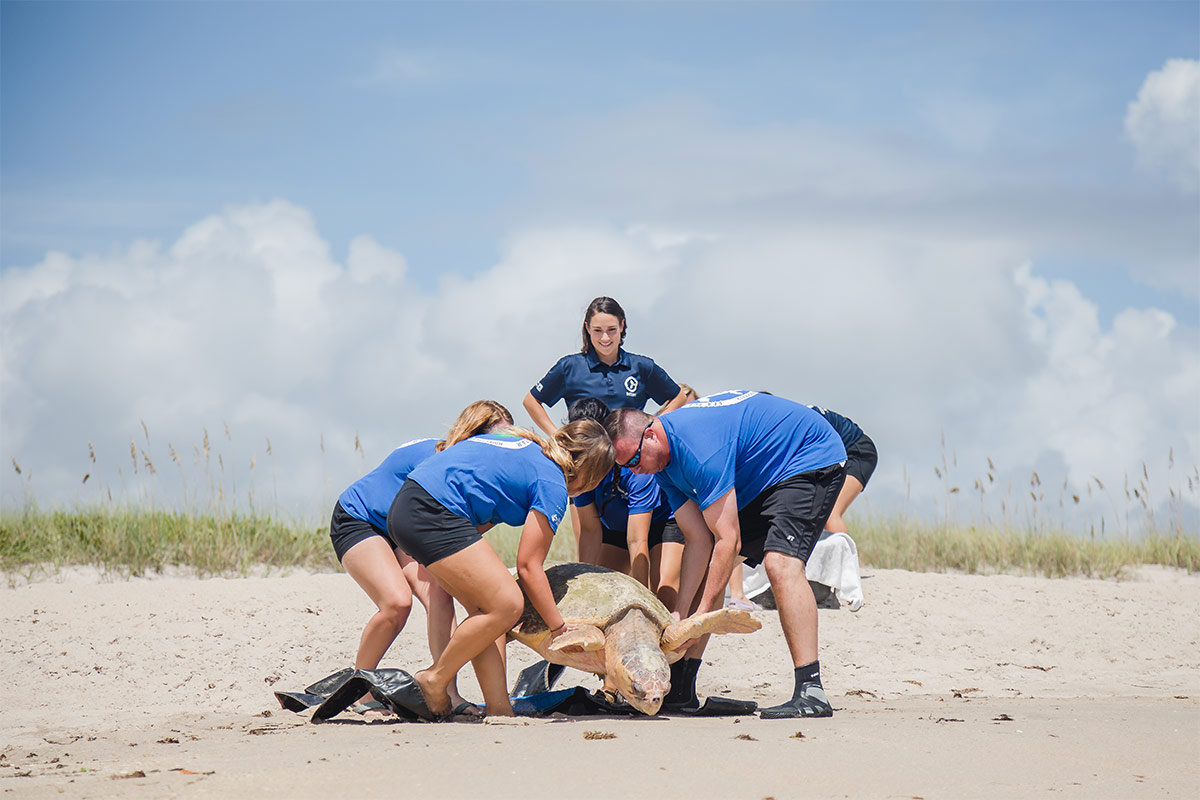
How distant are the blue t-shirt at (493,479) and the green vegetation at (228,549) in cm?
468

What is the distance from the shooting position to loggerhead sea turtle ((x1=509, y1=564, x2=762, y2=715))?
5289 millimetres

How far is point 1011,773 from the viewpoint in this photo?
14.7 feet

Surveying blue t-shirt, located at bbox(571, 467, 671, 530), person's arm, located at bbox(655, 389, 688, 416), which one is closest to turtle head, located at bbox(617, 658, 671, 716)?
blue t-shirt, located at bbox(571, 467, 671, 530)

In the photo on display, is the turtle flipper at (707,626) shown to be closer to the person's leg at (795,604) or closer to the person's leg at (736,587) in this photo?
the person's leg at (795,604)

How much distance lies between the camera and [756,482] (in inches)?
228

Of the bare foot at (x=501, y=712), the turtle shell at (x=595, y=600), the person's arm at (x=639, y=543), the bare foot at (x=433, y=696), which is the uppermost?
the person's arm at (x=639, y=543)

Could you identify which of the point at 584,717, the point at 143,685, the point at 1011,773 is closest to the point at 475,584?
the point at 584,717

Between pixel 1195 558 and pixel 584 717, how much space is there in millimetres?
9478

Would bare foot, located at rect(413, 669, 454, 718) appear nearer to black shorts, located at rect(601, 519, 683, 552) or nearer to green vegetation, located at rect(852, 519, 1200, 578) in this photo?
black shorts, located at rect(601, 519, 683, 552)

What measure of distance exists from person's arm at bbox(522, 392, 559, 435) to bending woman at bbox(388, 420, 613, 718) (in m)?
2.10

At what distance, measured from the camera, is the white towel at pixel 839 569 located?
9266mm

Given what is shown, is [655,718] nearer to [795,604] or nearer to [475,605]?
[795,604]

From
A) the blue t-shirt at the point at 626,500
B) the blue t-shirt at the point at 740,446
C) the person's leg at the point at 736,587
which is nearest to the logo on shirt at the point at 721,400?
the blue t-shirt at the point at 740,446

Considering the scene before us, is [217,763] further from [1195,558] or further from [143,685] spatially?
[1195,558]
